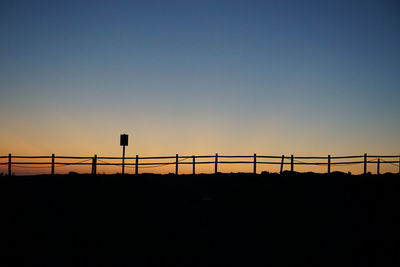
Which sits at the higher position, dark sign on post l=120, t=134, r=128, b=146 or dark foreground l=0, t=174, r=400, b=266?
dark sign on post l=120, t=134, r=128, b=146

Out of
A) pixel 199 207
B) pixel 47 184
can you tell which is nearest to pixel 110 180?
pixel 47 184

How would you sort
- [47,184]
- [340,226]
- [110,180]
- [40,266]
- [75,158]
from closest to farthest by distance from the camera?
[40,266], [340,226], [47,184], [110,180], [75,158]

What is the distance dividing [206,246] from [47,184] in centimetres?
1128

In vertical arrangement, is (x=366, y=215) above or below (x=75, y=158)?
below

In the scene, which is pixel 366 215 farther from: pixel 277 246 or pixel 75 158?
pixel 75 158

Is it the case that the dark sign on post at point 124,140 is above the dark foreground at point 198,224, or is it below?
above

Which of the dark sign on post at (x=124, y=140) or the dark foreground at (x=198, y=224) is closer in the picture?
the dark foreground at (x=198, y=224)

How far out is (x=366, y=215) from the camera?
14820 millimetres

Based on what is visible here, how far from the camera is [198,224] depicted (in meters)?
13.2

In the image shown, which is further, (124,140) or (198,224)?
(124,140)

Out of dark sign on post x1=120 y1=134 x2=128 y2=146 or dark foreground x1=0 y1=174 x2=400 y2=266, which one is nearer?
dark foreground x1=0 y1=174 x2=400 y2=266

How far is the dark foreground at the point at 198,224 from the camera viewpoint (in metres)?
11.0

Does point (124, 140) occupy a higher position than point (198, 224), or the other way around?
point (124, 140)

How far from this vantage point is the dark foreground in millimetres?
11031
